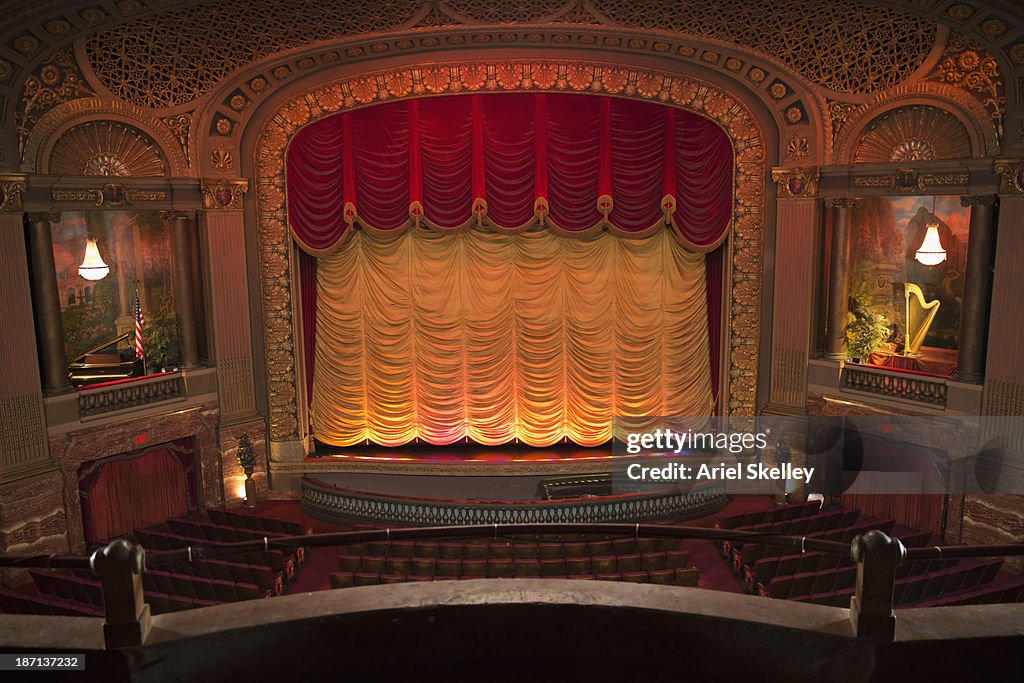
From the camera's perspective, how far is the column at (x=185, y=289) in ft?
37.7

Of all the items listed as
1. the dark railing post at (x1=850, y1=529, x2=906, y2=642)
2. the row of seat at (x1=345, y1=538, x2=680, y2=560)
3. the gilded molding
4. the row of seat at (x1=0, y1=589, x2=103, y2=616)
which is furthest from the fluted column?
the gilded molding

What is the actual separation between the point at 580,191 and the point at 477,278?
211cm

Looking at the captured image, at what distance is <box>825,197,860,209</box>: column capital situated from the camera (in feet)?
36.3

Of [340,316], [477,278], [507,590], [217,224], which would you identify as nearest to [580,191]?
[477,278]

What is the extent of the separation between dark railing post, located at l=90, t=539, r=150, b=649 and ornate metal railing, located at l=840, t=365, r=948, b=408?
32.2 feet

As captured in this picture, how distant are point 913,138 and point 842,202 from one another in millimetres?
1151

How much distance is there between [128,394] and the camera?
1088cm

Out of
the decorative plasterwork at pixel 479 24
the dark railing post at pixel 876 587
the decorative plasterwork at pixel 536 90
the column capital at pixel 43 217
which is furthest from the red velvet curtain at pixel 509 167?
the dark railing post at pixel 876 587

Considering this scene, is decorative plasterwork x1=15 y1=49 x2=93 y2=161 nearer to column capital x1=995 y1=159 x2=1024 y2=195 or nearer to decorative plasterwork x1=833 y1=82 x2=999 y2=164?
decorative plasterwork x1=833 y1=82 x2=999 y2=164

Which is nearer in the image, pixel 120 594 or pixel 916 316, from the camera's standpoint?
pixel 120 594

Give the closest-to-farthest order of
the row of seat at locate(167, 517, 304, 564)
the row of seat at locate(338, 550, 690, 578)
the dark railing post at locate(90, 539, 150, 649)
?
the dark railing post at locate(90, 539, 150, 649) → the row of seat at locate(338, 550, 690, 578) → the row of seat at locate(167, 517, 304, 564)

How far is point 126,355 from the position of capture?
37.7 ft

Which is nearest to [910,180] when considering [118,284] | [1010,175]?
[1010,175]

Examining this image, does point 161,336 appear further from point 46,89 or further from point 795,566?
point 795,566
